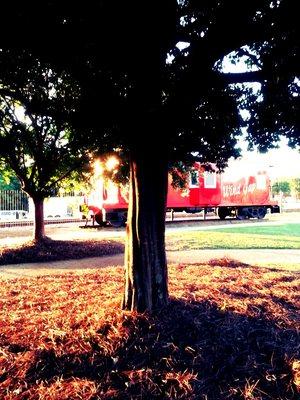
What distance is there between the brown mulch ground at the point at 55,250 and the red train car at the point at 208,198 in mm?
6959

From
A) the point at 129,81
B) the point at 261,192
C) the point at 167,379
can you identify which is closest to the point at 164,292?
the point at 167,379

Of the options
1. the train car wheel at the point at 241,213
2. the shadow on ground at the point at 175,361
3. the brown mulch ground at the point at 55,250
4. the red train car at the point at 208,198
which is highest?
the red train car at the point at 208,198

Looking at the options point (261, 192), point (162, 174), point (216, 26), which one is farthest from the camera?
point (261, 192)

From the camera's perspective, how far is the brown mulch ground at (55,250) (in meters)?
9.98

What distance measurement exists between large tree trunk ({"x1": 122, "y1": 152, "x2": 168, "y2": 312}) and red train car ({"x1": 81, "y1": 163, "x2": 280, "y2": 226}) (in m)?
14.2

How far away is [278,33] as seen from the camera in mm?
4047

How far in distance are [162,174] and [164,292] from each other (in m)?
1.30

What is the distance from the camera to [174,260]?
9.53m

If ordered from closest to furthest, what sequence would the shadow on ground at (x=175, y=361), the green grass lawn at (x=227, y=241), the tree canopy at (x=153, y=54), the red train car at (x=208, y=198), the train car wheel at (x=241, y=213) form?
the shadow on ground at (x=175, y=361) → the tree canopy at (x=153, y=54) → the green grass lawn at (x=227, y=241) → the red train car at (x=208, y=198) → the train car wheel at (x=241, y=213)

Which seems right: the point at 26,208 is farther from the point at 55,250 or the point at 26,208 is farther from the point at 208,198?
the point at 55,250

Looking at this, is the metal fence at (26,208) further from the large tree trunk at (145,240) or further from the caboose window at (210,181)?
the large tree trunk at (145,240)

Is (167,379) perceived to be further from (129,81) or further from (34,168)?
(34,168)

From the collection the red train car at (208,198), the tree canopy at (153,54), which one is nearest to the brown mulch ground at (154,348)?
the tree canopy at (153,54)

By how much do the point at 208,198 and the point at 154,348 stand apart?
20.1 m
